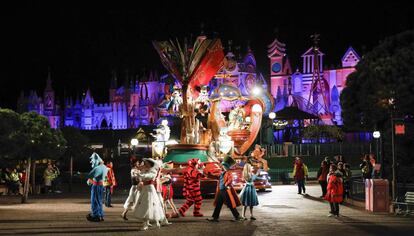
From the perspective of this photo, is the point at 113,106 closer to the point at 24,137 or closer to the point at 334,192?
the point at 24,137

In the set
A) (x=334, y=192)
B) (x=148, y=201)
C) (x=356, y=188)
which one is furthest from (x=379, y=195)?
(x=148, y=201)

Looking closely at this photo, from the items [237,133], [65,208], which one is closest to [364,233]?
[65,208]

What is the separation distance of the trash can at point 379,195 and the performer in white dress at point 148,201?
705 cm

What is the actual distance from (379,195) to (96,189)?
8.16m

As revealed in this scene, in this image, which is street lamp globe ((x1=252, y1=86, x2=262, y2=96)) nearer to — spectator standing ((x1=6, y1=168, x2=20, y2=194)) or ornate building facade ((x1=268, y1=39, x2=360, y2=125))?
spectator standing ((x1=6, y1=168, x2=20, y2=194))

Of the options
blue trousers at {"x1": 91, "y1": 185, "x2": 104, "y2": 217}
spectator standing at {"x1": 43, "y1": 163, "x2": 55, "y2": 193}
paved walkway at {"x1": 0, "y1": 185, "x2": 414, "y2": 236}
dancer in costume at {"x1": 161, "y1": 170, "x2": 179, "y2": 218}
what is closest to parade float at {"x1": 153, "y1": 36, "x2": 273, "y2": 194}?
spectator standing at {"x1": 43, "y1": 163, "x2": 55, "y2": 193}

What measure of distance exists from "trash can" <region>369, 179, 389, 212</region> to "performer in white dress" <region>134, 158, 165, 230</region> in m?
7.05

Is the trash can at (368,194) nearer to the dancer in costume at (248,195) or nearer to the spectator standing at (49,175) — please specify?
the dancer in costume at (248,195)

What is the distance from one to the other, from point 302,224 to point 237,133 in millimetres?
19203

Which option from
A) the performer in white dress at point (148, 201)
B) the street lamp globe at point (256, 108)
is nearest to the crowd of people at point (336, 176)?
the performer in white dress at point (148, 201)

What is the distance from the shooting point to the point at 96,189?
599 inches

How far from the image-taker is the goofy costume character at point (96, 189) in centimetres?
1495

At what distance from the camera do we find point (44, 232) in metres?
12.7

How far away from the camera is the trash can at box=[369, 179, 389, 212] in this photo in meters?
Result: 17.8
